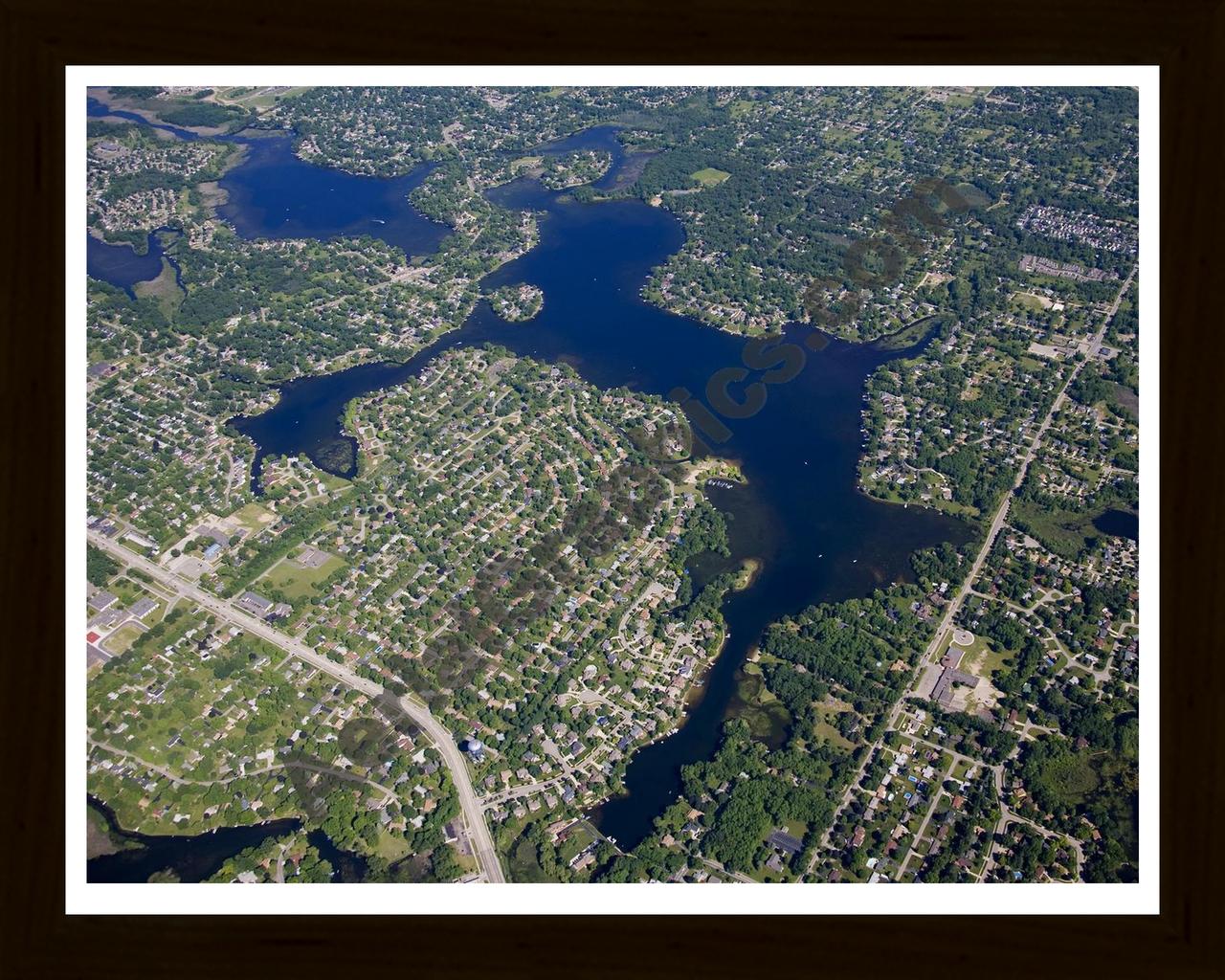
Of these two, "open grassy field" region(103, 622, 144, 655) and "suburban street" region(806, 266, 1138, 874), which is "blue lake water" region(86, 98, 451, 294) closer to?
"open grassy field" region(103, 622, 144, 655)

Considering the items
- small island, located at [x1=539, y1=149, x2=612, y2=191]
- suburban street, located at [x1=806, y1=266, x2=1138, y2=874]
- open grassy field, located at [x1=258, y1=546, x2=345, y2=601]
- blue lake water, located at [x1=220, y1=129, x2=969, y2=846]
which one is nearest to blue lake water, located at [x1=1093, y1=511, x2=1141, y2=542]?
suburban street, located at [x1=806, y1=266, x2=1138, y2=874]

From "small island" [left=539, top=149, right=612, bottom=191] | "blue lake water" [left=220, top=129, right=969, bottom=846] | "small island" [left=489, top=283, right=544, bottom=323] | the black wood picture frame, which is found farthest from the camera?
"small island" [left=539, top=149, right=612, bottom=191]

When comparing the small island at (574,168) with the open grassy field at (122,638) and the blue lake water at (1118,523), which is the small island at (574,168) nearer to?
the blue lake water at (1118,523)

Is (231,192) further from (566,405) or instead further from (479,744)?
(479,744)

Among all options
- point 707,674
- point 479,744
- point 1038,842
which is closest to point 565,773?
point 479,744

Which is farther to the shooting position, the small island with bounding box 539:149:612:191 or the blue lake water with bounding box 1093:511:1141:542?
the small island with bounding box 539:149:612:191
